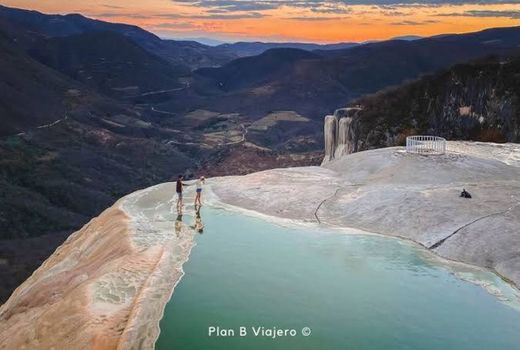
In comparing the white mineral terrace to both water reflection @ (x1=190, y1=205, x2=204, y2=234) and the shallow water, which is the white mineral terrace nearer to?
water reflection @ (x1=190, y1=205, x2=204, y2=234)

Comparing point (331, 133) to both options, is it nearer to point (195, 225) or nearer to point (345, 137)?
point (345, 137)

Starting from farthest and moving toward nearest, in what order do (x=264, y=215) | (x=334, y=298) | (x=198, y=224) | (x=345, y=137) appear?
1. (x=345, y=137)
2. (x=264, y=215)
3. (x=198, y=224)
4. (x=334, y=298)

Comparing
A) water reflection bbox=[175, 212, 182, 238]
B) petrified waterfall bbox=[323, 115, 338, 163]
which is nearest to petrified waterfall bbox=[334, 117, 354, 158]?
petrified waterfall bbox=[323, 115, 338, 163]

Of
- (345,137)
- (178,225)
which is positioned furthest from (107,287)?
(345,137)

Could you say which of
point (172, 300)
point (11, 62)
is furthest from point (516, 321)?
point (11, 62)

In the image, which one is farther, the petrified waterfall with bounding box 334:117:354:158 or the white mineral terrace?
the petrified waterfall with bounding box 334:117:354:158

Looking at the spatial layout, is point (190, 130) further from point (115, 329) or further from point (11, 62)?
point (115, 329)
